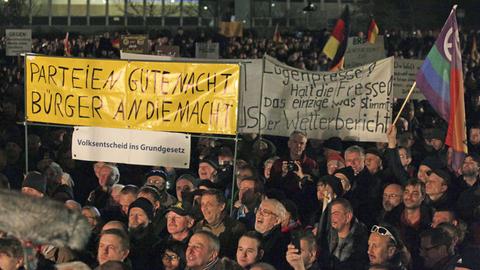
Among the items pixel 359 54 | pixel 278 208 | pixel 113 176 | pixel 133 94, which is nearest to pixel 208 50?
pixel 359 54

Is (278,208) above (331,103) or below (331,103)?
below

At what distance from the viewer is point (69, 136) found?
10.2 meters

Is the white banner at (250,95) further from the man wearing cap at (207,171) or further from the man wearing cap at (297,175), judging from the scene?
the man wearing cap at (207,171)

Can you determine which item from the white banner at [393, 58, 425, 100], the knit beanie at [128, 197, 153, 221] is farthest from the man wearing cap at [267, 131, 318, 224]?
the white banner at [393, 58, 425, 100]

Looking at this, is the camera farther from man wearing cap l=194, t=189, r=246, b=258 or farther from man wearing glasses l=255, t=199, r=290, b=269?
man wearing glasses l=255, t=199, r=290, b=269

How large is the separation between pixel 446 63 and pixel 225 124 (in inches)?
84.8

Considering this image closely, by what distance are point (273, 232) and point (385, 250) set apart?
844mm

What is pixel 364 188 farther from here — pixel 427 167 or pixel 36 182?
pixel 36 182

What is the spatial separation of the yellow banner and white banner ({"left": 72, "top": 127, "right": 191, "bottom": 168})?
0.08 metres

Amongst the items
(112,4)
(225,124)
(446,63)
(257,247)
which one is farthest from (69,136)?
(112,4)

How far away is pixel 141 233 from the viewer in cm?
636

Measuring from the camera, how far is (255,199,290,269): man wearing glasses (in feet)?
19.9

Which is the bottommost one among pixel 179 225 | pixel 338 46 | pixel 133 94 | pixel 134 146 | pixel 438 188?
pixel 179 225

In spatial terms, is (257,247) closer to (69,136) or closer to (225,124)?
(225,124)
